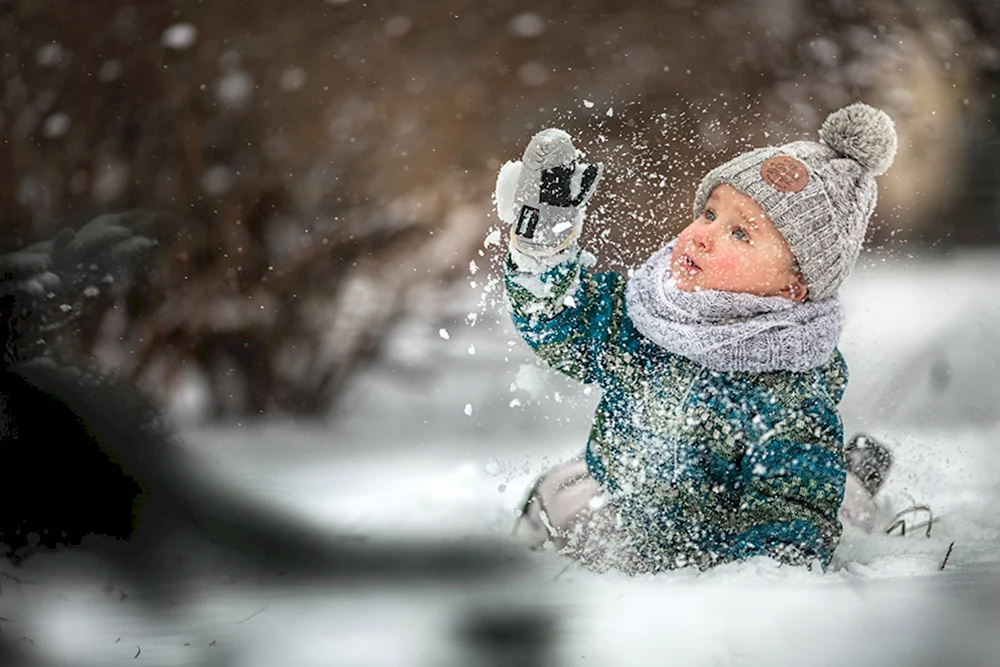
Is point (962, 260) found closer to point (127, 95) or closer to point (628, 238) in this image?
point (628, 238)

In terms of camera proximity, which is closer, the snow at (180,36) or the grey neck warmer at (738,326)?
the grey neck warmer at (738,326)

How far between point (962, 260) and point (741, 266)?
21cm

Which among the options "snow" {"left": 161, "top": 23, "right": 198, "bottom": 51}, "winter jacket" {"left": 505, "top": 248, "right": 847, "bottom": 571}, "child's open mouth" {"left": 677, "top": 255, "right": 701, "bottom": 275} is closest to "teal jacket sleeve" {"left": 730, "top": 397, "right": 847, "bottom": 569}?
"winter jacket" {"left": 505, "top": 248, "right": 847, "bottom": 571}

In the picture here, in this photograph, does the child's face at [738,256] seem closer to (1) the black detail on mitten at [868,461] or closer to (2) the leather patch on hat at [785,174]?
(2) the leather patch on hat at [785,174]

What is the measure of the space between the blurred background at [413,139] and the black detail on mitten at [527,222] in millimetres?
83

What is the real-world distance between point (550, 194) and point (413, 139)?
0.14m

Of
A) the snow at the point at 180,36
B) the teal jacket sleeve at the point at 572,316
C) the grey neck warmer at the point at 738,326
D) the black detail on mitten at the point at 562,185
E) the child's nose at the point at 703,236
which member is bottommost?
the grey neck warmer at the point at 738,326

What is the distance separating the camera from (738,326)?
647 mm

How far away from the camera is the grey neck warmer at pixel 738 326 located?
0.65 meters

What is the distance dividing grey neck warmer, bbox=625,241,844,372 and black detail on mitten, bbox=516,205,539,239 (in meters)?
0.10

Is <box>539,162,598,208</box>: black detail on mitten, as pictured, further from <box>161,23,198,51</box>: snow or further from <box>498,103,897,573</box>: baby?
<box>161,23,198,51</box>: snow

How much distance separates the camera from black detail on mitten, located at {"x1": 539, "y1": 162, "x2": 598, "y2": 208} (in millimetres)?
626

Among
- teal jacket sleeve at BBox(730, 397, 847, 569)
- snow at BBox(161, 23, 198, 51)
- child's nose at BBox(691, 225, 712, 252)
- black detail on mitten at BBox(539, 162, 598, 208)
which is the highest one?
snow at BBox(161, 23, 198, 51)

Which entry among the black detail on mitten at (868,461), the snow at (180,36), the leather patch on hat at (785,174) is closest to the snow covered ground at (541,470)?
→ the black detail on mitten at (868,461)
